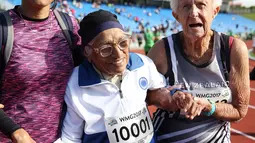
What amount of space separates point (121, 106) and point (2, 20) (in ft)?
2.62

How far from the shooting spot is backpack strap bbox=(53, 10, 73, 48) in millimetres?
1884

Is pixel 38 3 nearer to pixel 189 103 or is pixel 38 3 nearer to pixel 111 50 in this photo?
pixel 111 50

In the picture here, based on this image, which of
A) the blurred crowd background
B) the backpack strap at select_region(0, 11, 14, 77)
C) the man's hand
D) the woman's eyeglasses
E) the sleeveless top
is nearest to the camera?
the man's hand

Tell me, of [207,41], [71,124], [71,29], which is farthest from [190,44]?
[71,124]

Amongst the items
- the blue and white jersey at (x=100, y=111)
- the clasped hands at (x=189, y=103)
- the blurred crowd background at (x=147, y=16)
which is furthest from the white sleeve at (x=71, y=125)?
the blurred crowd background at (x=147, y=16)

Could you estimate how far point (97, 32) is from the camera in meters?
1.77

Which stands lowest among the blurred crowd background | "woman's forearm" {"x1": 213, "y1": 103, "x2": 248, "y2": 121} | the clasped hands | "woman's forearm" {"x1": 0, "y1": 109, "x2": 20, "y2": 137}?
the blurred crowd background

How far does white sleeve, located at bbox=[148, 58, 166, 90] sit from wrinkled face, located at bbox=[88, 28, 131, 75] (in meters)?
0.21

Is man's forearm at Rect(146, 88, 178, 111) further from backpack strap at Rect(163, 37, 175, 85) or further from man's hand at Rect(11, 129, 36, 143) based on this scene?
man's hand at Rect(11, 129, 36, 143)

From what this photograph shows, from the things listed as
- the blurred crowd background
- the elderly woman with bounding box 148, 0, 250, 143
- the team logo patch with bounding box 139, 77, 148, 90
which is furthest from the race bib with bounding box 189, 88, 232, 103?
the blurred crowd background

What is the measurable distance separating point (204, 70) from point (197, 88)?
0.40 feet

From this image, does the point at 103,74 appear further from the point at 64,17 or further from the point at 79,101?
the point at 64,17

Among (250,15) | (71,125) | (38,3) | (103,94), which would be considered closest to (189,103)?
(103,94)

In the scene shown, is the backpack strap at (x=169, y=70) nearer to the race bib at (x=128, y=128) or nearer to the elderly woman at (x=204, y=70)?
the elderly woman at (x=204, y=70)
